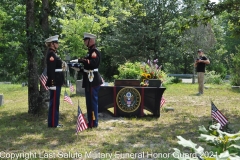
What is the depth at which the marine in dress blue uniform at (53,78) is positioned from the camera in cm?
689

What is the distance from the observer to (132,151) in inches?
200

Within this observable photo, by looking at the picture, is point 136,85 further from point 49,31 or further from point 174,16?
point 174,16

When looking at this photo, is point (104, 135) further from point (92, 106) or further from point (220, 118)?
point (220, 118)

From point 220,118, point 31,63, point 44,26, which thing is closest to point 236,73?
point 44,26

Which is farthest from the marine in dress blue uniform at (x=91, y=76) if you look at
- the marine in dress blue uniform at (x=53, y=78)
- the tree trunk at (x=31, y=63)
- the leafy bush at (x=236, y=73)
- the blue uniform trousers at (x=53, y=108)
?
the leafy bush at (x=236, y=73)

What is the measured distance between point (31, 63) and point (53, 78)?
4.41 ft

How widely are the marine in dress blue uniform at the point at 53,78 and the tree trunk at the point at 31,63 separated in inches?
37.5

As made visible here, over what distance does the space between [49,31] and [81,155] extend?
4.36 m

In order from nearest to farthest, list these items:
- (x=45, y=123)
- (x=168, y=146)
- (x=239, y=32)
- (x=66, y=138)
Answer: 1. (x=168, y=146)
2. (x=66, y=138)
3. (x=45, y=123)
4. (x=239, y=32)

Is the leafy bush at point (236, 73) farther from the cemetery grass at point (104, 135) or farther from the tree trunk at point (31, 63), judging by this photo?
the tree trunk at point (31, 63)

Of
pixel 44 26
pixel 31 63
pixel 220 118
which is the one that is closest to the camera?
pixel 220 118

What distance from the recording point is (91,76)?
6836 millimetres

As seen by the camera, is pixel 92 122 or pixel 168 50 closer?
pixel 92 122

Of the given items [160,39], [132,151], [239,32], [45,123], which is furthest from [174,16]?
[132,151]
